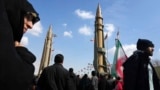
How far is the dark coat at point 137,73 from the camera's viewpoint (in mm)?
5352

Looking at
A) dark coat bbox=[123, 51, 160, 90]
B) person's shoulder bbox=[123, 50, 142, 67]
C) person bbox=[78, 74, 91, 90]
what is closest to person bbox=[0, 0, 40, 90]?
dark coat bbox=[123, 51, 160, 90]

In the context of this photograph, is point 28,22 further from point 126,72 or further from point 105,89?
point 105,89

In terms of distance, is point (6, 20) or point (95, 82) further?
point (95, 82)

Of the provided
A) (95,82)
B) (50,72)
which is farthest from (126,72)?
(95,82)

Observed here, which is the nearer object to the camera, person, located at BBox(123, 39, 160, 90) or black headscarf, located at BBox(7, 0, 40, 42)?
black headscarf, located at BBox(7, 0, 40, 42)

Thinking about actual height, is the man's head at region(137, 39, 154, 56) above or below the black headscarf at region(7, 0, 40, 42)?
above

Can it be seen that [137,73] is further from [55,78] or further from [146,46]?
[55,78]

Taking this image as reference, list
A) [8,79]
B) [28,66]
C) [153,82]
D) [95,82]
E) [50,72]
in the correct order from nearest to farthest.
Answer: [8,79] < [28,66] < [153,82] < [50,72] < [95,82]

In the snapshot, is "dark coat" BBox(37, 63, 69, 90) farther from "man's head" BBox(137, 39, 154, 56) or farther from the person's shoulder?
"man's head" BBox(137, 39, 154, 56)

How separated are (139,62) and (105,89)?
8.55 m

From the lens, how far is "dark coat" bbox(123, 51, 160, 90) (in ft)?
17.6

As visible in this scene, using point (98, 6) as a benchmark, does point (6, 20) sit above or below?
below

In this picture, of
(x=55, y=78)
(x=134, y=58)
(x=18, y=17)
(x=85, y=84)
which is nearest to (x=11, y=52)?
(x=18, y=17)

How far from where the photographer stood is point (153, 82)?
18.0 ft
